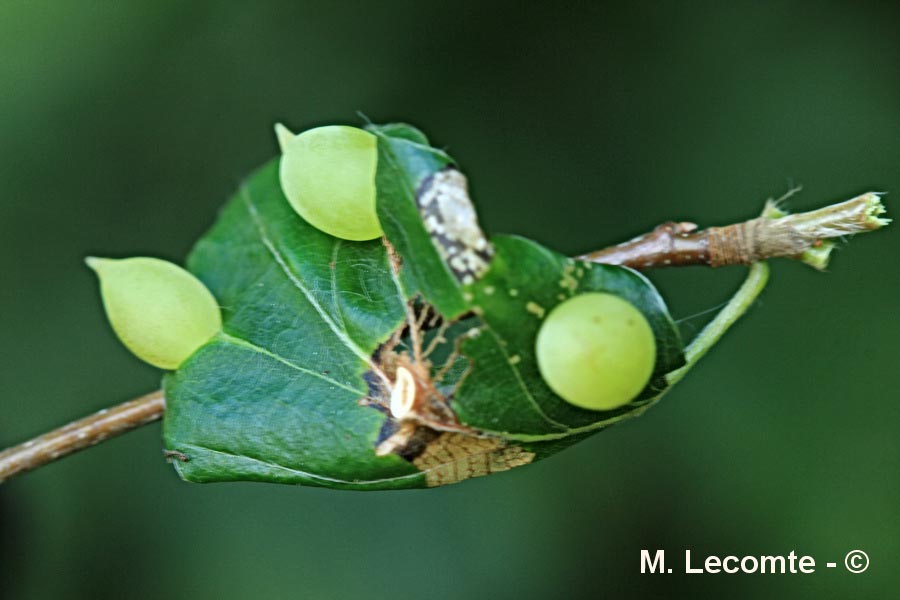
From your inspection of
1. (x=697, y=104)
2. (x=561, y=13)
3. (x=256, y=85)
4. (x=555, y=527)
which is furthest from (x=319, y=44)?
(x=555, y=527)

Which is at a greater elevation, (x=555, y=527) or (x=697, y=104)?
(x=697, y=104)

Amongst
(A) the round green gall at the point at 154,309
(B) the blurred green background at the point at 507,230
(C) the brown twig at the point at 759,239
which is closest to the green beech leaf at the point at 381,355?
(A) the round green gall at the point at 154,309

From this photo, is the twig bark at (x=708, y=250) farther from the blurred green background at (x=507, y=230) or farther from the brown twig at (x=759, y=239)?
the blurred green background at (x=507, y=230)

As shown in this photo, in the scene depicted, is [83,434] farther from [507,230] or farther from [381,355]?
[507,230]

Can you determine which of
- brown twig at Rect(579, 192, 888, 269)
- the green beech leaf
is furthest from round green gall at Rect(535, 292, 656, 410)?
brown twig at Rect(579, 192, 888, 269)

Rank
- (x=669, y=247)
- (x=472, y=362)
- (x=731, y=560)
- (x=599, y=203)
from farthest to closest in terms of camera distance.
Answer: (x=599, y=203)
(x=731, y=560)
(x=669, y=247)
(x=472, y=362)

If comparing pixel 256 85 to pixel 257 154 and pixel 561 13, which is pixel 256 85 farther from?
pixel 561 13

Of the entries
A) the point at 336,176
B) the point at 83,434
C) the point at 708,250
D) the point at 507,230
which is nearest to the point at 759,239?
the point at 708,250
